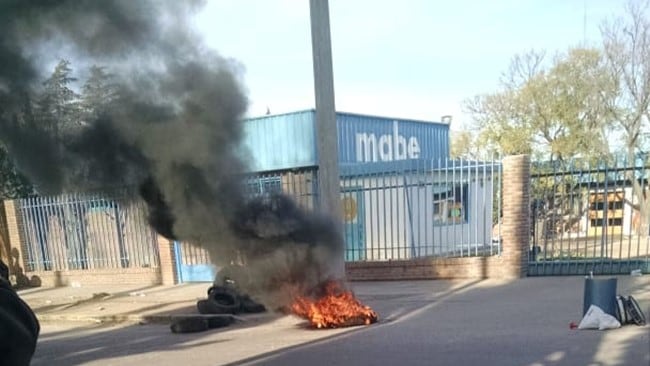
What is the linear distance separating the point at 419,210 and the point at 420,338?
5.68 metres

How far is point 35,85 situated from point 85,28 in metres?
0.71

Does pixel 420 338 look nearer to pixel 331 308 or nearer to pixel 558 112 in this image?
pixel 331 308

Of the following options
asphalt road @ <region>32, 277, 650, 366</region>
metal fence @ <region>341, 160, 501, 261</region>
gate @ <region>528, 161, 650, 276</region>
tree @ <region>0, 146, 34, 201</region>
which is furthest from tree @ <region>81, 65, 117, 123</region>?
gate @ <region>528, 161, 650, 276</region>

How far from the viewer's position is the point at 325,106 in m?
7.46

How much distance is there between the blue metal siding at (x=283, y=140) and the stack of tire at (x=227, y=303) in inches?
175

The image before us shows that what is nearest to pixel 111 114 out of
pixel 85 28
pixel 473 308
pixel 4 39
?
pixel 85 28

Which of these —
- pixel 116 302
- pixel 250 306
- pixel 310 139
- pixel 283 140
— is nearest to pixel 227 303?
pixel 250 306

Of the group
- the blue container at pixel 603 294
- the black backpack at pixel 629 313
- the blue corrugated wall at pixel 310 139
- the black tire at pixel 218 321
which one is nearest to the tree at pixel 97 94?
the black tire at pixel 218 321

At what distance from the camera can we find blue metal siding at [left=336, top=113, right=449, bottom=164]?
1412 centimetres

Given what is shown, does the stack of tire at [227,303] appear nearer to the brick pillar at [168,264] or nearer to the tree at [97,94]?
the tree at [97,94]

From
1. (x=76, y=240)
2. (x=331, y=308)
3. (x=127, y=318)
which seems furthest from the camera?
(x=76, y=240)

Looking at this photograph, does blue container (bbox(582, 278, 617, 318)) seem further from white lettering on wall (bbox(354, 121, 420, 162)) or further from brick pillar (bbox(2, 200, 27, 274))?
brick pillar (bbox(2, 200, 27, 274))

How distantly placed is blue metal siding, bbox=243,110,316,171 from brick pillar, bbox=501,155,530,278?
4.73m

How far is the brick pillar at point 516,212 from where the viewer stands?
1004 cm
